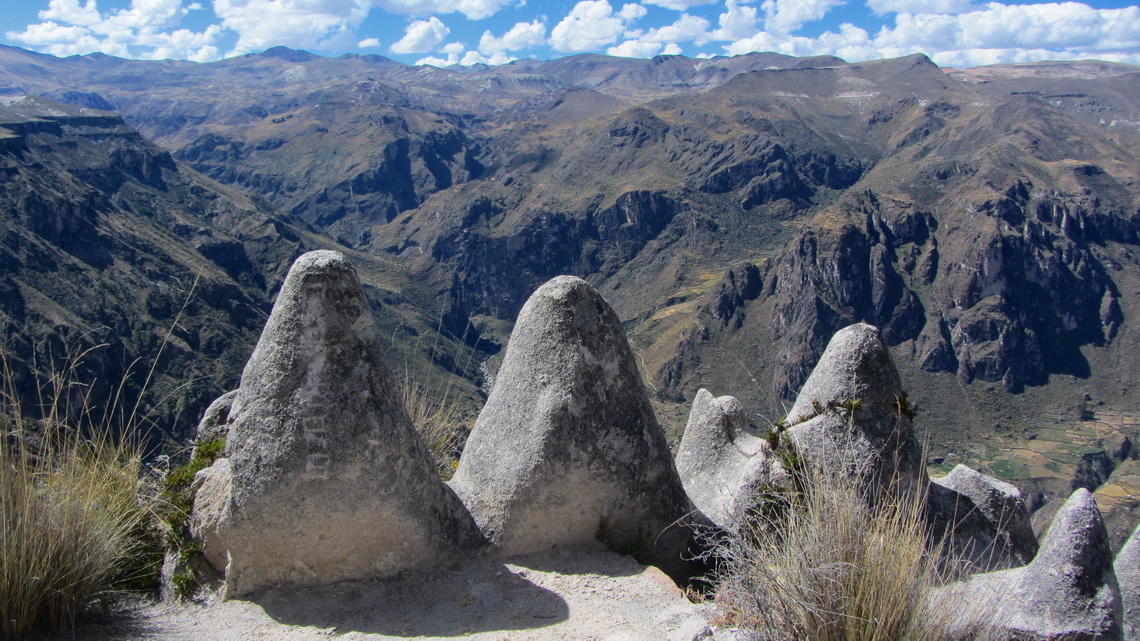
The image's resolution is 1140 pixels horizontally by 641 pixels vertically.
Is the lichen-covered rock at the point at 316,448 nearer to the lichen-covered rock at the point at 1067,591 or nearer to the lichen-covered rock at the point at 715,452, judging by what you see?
the lichen-covered rock at the point at 715,452

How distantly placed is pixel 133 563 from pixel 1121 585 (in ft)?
30.4

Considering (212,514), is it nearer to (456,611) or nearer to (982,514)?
(456,611)

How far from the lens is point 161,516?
25.7 feet

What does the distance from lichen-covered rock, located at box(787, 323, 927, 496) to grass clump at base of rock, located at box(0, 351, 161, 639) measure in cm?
717

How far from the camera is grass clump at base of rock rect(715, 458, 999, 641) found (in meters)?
5.05

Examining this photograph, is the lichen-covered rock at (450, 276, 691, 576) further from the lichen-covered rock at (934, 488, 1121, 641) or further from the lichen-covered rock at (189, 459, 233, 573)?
the lichen-covered rock at (934, 488, 1121, 641)

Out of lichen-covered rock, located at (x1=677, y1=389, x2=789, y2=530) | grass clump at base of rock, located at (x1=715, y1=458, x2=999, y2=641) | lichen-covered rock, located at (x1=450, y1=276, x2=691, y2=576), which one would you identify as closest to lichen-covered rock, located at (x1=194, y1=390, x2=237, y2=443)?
lichen-covered rock, located at (x1=450, y1=276, x2=691, y2=576)

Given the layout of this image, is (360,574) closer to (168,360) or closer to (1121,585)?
(1121,585)

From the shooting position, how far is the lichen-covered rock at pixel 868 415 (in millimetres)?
8273

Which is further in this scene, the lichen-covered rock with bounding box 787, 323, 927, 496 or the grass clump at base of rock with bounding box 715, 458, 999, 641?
the lichen-covered rock with bounding box 787, 323, 927, 496

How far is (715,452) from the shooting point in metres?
10.7

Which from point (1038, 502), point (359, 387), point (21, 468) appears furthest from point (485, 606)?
point (1038, 502)

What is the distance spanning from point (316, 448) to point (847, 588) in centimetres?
484

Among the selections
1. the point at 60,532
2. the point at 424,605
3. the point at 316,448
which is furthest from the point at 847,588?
the point at 60,532
